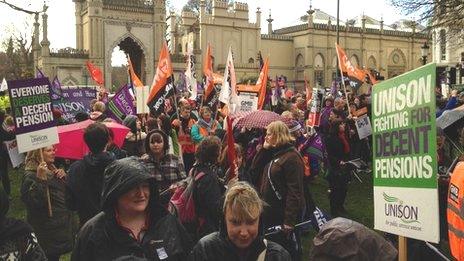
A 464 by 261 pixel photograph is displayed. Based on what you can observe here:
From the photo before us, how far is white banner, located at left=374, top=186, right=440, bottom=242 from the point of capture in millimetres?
3383

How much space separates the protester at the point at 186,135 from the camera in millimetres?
10320

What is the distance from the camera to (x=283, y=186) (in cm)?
566

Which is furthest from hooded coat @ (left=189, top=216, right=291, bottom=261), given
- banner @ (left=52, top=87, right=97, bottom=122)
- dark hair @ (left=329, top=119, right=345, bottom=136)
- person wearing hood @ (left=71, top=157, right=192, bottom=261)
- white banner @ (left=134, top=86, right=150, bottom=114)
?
banner @ (left=52, top=87, right=97, bottom=122)

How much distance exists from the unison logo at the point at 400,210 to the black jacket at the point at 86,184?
8.07ft

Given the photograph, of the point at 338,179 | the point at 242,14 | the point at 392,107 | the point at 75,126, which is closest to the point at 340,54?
the point at 338,179

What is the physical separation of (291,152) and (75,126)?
296 centimetres

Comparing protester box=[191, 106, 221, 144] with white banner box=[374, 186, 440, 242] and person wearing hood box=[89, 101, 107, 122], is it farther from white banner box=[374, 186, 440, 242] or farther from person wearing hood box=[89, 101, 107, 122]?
white banner box=[374, 186, 440, 242]

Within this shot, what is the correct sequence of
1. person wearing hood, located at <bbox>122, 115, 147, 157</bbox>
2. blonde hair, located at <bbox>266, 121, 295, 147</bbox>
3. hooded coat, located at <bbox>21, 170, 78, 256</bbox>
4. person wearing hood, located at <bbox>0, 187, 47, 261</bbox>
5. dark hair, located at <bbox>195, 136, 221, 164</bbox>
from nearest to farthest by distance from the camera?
person wearing hood, located at <bbox>0, 187, 47, 261</bbox>
dark hair, located at <bbox>195, 136, 221, 164</bbox>
hooded coat, located at <bbox>21, 170, 78, 256</bbox>
blonde hair, located at <bbox>266, 121, 295, 147</bbox>
person wearing hood, located at <bbox>122, 115, 147, 157</bbox>

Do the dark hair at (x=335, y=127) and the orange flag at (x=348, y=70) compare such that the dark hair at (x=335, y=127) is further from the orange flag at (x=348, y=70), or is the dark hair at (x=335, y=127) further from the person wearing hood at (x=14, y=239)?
the person wearing hood at (x=14, y=239)

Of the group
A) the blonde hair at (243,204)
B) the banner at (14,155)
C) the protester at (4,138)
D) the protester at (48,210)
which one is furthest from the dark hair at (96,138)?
the protester at (4,138)

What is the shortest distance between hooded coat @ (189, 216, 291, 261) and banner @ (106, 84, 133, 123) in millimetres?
8501

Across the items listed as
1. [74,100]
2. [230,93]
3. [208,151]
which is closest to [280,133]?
[208,151]

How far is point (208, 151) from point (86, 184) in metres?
1.14

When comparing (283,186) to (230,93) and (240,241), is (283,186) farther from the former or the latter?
(230,93)
